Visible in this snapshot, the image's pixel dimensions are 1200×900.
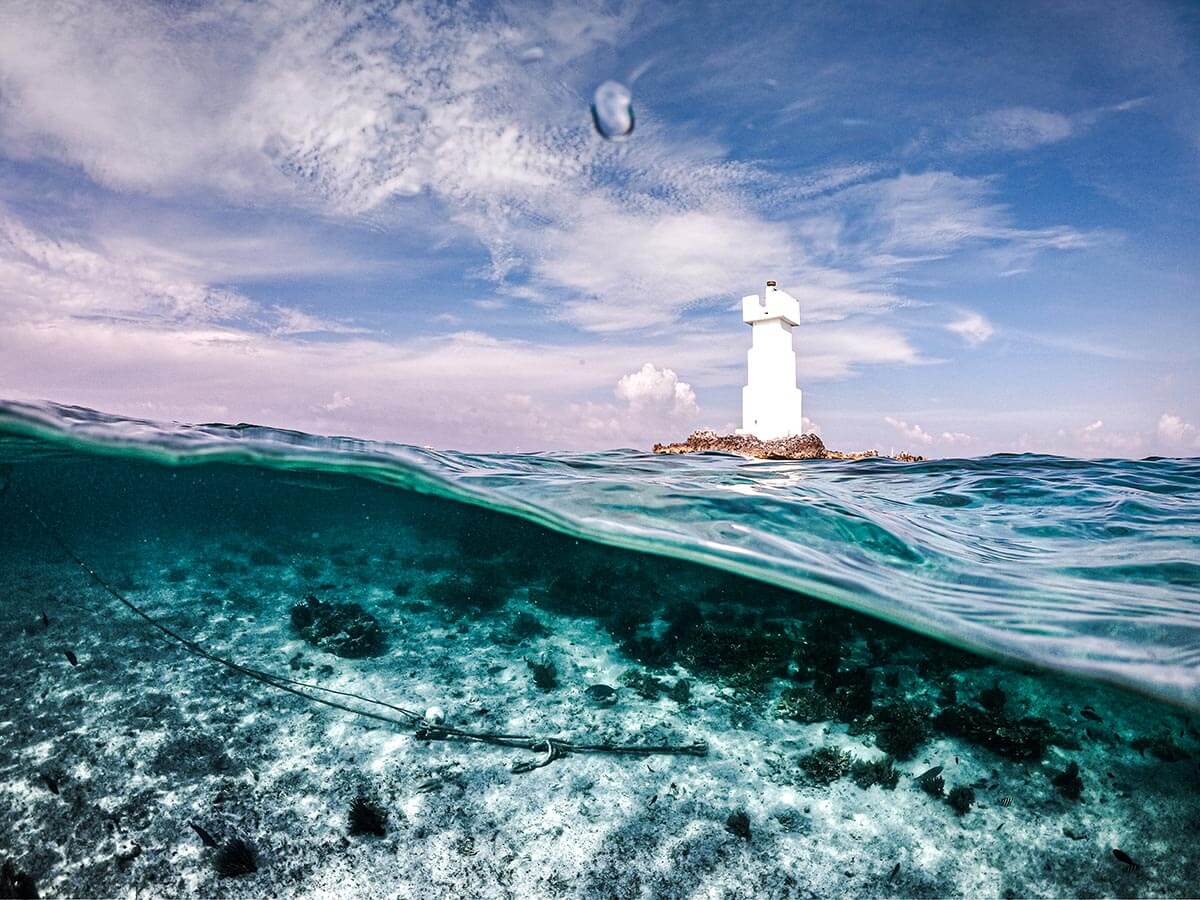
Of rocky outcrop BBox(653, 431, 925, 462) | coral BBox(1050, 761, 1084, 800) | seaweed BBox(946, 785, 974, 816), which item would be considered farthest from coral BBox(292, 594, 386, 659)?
rocky outcrop BBox(653, 431, 925, 462)

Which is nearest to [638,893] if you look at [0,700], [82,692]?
[82,692]

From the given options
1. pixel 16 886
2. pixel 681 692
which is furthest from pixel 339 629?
pixel 681 692

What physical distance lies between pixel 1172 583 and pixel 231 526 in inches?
1358

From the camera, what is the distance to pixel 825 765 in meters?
7.09

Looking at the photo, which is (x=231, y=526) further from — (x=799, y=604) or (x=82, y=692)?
(x=799, y=604)

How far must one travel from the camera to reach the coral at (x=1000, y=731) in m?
7.39

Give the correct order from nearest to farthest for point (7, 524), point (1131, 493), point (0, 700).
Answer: point (0, 700), point (1131, 493), point (7, 524)

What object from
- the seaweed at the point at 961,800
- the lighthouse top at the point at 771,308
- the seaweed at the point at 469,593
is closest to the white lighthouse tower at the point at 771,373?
the lighthouse top at the point at 771,308

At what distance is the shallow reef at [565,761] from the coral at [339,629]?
6 cm

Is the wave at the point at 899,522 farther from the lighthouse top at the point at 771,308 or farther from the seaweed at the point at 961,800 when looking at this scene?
the lighthouse top at the point at 771,308

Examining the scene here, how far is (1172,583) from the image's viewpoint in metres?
7.58

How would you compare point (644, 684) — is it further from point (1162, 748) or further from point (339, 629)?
point (1162, 748)

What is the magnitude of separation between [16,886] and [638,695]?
23.0ft

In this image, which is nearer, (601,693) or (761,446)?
(601,693)
